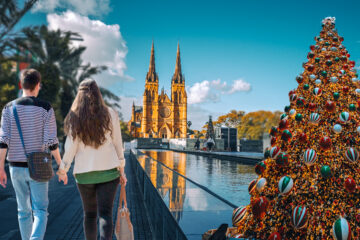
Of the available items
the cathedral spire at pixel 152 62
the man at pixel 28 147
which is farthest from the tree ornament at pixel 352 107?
the cathedral spire at pixel 152 62

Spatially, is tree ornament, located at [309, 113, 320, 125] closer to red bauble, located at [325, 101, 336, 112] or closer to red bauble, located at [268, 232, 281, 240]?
red bauble, located at [325, 101, 336, 112]

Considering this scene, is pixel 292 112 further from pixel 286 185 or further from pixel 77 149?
pixel 77 149

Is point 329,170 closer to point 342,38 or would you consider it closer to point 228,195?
point 342,38

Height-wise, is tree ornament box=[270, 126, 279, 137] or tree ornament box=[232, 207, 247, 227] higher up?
tree ornament box=[270, 126, 279, 137]

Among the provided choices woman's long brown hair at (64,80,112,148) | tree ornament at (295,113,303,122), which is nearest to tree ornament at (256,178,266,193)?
tree ornament at (295,113,303,122)

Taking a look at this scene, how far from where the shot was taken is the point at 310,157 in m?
2.19

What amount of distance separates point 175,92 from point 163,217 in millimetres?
101193

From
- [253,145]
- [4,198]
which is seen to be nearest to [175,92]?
[253,145]

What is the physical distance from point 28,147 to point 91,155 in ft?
2.26

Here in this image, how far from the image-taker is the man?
2.87m

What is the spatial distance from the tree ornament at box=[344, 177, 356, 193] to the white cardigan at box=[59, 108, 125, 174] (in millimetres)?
1790

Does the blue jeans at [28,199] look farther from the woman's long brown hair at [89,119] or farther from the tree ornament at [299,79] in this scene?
the tree ornament at [299,79]

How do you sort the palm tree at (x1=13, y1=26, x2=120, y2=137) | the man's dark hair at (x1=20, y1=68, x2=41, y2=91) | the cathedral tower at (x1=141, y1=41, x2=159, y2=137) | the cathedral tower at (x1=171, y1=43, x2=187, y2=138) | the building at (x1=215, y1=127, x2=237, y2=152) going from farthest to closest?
the cathedral tower at (x1=171, y1=43, x2=187, y2=138), the cathedral tower at (x1=141, y1=41, x2=159, y2=137), the building at (x1=215, y1=127, x2=237, y2=152), the palm tree at (x1=13, y1=26, x2=120, y2=137), the man's dark hair at (x1=20, y1=68, x2=41, y2=91)

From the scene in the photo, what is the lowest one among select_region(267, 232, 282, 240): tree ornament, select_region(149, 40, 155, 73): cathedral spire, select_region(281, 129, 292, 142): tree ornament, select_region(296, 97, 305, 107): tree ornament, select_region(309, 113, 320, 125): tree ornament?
select_region(267, 232, 282, 240): tree ornament
